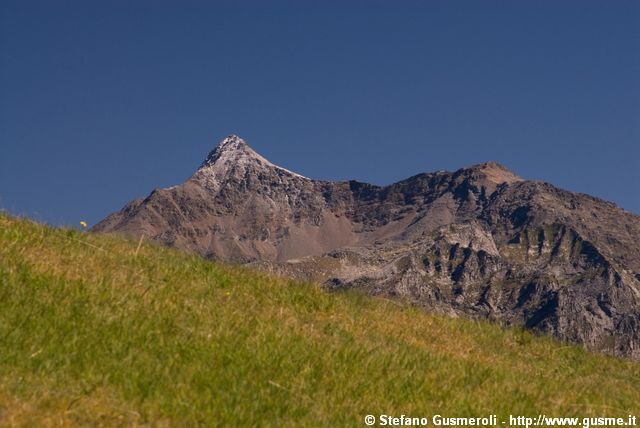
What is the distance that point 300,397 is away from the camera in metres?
10.4

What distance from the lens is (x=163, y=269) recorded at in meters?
15.1

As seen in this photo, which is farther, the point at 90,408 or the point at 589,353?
the point at 589,353

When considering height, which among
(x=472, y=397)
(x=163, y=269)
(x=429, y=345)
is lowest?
(x=472, y=397)

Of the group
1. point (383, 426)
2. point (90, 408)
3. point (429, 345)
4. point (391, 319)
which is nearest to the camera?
point (90, 408)

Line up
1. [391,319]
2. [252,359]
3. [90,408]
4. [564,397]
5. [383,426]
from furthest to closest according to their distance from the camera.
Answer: [391,319] → [564,397] → [252,359] → [383,426] → [90,408]

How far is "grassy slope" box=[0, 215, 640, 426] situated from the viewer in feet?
31.3

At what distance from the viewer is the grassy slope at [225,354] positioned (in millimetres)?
9547

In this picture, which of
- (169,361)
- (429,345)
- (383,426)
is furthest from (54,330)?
(429,345)

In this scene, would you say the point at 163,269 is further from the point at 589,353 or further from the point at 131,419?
the point at 589,353

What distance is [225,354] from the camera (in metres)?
11.1

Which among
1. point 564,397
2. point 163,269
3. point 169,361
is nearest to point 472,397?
point 564,397

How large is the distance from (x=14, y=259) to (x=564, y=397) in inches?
309

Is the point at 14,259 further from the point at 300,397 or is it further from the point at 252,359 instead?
the point at 300,397

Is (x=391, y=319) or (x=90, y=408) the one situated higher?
(x=391, y=319)
